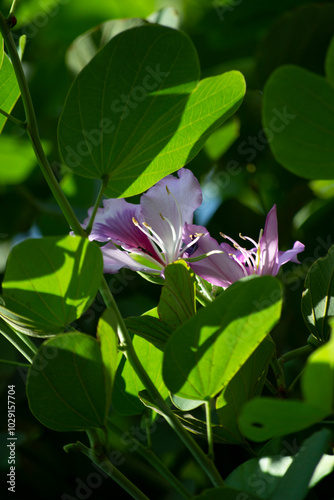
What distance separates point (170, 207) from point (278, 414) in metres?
0.39

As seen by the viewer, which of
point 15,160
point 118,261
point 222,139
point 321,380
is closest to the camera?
point 321,380

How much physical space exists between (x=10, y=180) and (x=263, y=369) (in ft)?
3.91

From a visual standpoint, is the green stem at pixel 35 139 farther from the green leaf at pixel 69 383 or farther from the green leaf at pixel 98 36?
the green leaf at pixel 98 36

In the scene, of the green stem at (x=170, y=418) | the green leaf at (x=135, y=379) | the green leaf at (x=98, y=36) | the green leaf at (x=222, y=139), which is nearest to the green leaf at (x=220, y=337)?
the green stem at (x=170, y=418)

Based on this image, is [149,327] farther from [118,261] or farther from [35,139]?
[35,139]

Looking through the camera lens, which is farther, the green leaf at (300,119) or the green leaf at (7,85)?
the green leaf at (7,85)

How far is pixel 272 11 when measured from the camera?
1447 millimetres

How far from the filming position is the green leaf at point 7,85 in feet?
2.04

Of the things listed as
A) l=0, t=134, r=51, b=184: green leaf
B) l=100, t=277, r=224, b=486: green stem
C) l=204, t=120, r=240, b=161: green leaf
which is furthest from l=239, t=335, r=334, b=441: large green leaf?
→ l=0, t=134, r=51, b=184: green leaf

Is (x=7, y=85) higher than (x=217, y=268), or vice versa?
(x=7, y=85)

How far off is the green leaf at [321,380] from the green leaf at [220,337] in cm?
11

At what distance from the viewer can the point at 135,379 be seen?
2.18ft

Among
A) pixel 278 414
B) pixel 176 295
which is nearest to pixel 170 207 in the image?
pixel 176 295

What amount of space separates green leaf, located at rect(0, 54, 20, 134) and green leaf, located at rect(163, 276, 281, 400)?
345 millimetres
